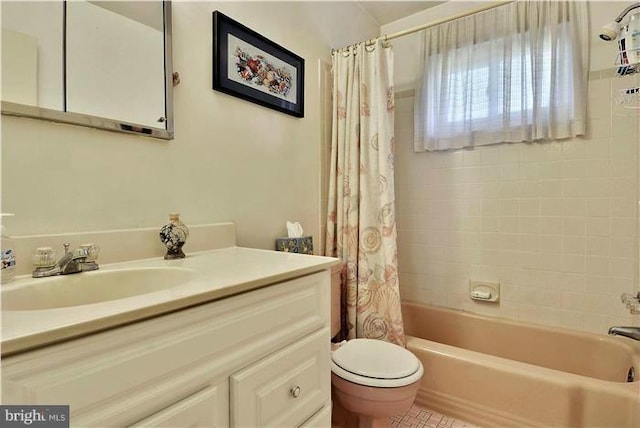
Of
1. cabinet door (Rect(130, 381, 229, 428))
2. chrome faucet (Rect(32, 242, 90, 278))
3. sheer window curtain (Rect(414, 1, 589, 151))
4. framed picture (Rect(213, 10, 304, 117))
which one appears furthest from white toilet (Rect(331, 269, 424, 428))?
sheer window curtain (Rect(414, 1, 589, 151))

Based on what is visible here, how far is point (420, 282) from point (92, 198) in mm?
1939

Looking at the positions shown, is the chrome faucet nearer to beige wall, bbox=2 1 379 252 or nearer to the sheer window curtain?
beige wall, bbox=2 1 379 252

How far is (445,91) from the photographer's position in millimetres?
2025

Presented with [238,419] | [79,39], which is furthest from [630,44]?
[79,39]

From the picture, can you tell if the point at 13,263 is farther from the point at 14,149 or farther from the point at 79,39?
the point at 79,39

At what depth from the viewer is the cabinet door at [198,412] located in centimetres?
55

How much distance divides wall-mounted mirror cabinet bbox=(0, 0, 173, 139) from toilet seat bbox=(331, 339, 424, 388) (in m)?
1.10

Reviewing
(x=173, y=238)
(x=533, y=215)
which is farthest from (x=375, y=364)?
(x=533, y=215)

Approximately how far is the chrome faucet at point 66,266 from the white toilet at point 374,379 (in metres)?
0.93

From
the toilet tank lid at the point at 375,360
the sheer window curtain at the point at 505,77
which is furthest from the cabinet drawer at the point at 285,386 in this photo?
the sheer window curtain at the point at 505,77

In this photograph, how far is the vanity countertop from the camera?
433 mm

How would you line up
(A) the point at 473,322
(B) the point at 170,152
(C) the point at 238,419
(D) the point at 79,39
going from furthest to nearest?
1. (A) the point at 473,322
2. (B) the point at 170,152
3. (D) the point at 79,39
4. (C) the point at 238,419

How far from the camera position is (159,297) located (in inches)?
22.5

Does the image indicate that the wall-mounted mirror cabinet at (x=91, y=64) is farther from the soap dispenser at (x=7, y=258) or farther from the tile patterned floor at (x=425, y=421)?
the tile patterned floor at (x=425, y=421)
